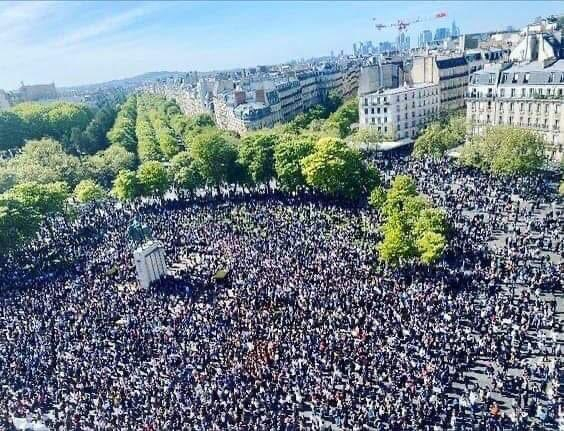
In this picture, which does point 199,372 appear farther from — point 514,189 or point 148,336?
point 514,189

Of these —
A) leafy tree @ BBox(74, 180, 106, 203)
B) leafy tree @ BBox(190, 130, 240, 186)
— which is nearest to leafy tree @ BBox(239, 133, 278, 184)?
leafy tree @ BBox(190, 130, 240, 186)

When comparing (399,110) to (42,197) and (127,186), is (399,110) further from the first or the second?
(42,197)

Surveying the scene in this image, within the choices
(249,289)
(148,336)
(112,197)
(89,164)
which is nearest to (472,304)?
(249,289)

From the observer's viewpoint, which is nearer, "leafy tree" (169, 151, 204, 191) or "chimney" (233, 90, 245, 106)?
"leafy tree" (169, 151, 204, 191)

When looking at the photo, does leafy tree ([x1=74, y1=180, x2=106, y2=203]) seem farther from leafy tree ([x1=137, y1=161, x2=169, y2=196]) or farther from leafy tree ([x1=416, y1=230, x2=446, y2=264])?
leafy tree ([x1=416, y1=230, x2=446, y2=264])

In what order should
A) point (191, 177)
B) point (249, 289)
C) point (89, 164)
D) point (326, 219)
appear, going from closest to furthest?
point (249, 289), point (326, 219), point (191, 177), point (89, 164)

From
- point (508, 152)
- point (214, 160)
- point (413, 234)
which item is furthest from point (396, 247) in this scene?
point (214, 160)
